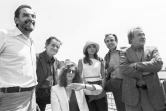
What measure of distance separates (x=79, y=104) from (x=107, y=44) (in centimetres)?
148

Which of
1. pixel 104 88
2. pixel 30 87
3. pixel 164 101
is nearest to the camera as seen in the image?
pixel 30 87

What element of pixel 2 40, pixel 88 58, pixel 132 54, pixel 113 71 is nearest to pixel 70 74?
pixel 88 58

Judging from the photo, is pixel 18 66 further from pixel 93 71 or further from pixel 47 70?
pixel 93 71

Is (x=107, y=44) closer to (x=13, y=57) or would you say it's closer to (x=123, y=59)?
(x=123, y=59)

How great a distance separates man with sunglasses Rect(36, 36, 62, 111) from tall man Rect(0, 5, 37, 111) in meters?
0.78

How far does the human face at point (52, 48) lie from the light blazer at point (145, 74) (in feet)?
4.31

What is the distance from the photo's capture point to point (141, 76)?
285 centimetres

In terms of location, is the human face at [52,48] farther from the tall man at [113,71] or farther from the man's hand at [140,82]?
the man's hand at [140,82]

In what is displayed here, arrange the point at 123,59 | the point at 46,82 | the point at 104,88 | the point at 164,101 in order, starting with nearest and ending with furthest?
the point at 164,101 < the point at 123,59 < the point at 46,82 < the point at 104,88

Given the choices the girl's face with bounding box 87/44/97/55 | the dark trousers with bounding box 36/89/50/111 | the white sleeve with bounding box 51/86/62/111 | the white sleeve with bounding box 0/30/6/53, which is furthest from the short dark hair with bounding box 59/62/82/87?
the white sleeve with bounding box 0/30/6/53

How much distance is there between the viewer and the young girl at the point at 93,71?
11.6ft

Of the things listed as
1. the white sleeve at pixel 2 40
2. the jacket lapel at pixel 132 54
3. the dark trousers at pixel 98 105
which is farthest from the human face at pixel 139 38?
the white sleeve at pixel 2 40

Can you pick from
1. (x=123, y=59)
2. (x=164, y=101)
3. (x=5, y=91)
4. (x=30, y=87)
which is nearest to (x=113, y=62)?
(x=123, y=59)

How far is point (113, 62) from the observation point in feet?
12.2
